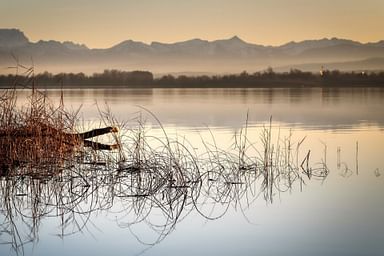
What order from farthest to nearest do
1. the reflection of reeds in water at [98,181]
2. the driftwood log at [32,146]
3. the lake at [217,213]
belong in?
1. the driftwood log at [32,146]
2. the reflection of reeds in water at [98,181]
3. the lake at [217,213]

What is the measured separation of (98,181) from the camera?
8.47 m

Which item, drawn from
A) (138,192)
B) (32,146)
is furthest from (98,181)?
(32,146)

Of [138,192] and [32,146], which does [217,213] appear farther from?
[32,146]

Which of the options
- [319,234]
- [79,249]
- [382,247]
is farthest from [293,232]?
[79,249]

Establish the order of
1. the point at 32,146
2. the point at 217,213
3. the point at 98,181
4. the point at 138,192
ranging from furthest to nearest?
the point at 32,146, the point at 98,181, the point at 138,192, the point at 217,213

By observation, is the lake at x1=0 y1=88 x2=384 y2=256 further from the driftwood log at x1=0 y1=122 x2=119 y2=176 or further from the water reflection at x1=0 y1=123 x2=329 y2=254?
the driftwood log at x1=0 y1=122 x2=119 y2=176

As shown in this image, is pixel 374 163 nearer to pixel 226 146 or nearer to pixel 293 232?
pixel 226 146

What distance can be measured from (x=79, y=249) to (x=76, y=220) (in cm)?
112

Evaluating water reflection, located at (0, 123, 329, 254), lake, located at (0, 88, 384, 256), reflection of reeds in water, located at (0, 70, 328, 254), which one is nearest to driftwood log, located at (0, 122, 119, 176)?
Result: reflection of reeds in water, located at (0, 70, 328, 254)

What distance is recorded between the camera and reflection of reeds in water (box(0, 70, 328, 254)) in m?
6.78

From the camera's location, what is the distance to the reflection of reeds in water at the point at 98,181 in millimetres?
6777

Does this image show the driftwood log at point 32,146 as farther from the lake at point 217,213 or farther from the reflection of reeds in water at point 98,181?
the lake at point 217,213

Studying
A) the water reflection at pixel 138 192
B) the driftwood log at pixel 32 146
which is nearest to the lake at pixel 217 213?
the water reflection at pixel 138 192

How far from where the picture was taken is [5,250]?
5543 millimetres
